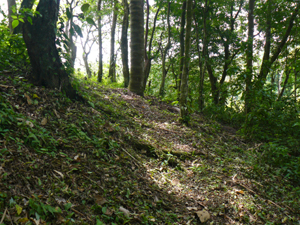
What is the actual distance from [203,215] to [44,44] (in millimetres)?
3981

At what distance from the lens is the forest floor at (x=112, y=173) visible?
87.4 inches

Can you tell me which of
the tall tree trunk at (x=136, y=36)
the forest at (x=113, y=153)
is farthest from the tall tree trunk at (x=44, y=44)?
the tall tree trunk at (x=136, y=36)

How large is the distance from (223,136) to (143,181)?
13.4ft

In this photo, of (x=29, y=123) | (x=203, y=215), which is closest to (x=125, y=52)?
(x=29, y=123)

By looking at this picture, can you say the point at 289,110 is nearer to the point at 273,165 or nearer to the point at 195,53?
the point at 273,165

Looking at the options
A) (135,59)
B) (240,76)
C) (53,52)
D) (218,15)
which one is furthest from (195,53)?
(53,52)

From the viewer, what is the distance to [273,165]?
482cm

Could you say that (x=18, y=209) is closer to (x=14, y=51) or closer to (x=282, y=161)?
(x=14, y=51)

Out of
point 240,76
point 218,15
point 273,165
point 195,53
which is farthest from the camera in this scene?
point 195,53

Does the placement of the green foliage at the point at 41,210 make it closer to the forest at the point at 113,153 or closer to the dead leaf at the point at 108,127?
the forest at the point at 113,153

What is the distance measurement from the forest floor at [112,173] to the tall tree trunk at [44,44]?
295 mm

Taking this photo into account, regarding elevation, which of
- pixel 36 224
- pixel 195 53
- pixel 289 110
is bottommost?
pixel 36 224

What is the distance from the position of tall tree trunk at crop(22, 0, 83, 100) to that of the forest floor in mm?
295

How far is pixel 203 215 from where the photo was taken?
3.10 meters
